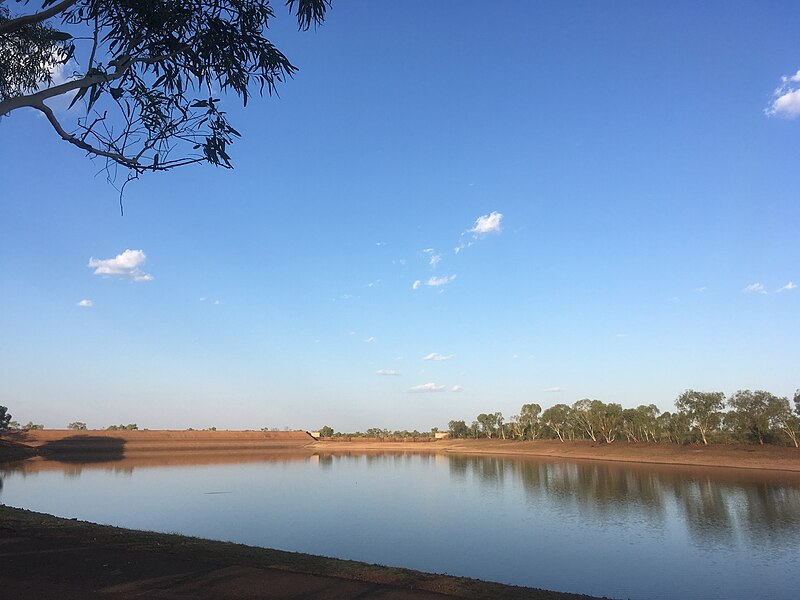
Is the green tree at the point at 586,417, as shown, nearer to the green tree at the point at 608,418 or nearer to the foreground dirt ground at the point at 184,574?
the green tree at the point at 608,418

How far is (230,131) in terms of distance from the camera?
761cm

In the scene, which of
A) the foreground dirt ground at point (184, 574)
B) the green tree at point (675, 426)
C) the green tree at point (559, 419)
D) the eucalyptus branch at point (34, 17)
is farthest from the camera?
the green tree at point (559, 419)

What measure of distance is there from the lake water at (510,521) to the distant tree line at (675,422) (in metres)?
22.3

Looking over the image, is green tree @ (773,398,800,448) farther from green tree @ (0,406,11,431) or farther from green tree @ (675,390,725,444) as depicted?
green tree @ (0,406,11,431)

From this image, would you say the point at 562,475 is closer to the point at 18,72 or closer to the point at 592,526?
the point at 592,526

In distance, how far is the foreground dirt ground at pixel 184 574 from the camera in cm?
704

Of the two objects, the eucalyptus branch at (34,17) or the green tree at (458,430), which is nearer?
the eucalyptus branch at (34,17)

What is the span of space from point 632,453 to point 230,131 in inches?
2873

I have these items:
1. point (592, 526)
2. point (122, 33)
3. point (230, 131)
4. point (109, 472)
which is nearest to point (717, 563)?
point (592, 526)

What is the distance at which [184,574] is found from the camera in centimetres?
805

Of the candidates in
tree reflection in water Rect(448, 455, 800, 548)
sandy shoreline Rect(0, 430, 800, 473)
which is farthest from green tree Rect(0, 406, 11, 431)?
tree reflection in water Rect(448, 455, 800, 548)

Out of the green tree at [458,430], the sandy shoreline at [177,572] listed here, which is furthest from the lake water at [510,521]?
the green tree at [458,430]

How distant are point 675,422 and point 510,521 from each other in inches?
2534

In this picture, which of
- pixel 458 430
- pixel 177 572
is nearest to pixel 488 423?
pixel 458 430
